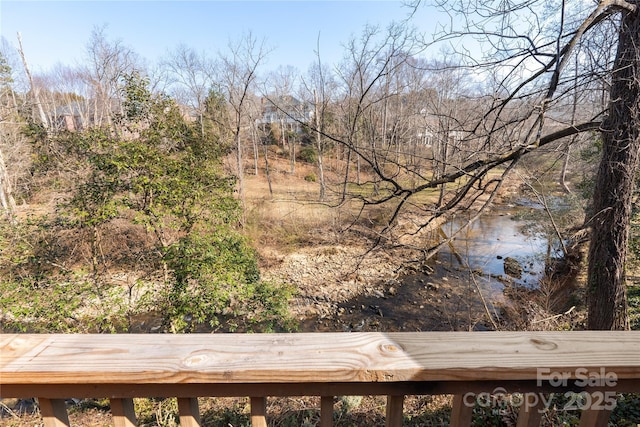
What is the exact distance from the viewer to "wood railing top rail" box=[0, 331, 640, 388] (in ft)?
1.94

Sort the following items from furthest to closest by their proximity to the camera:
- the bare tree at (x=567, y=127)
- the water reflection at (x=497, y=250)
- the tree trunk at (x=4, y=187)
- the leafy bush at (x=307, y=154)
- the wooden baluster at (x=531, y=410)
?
the leafy bush at (x=307, y=154) < the water reflection at (x=497, y=250) < the tree trunk at (x=4, y=187) < the bare tree at (x=567, y=127) < the wooden baluster at (x=531, y=410)

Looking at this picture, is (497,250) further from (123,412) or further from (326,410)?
(123,412)

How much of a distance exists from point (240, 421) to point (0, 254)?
12.2 feet

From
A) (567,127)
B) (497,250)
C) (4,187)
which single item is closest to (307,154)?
(497,250)

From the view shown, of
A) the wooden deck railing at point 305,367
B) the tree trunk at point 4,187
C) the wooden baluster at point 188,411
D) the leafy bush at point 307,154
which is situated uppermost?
the leafy bush at point 307,154

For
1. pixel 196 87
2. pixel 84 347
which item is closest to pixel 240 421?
pixel 84 347

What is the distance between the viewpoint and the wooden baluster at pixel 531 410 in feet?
2.28

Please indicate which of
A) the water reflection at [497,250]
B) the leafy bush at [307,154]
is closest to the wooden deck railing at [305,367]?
the water reflection at [497,250]

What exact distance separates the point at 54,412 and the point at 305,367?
58 centimetres

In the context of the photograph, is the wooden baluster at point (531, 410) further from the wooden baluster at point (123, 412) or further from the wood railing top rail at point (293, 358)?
the wooden baluster at point (123, 412)

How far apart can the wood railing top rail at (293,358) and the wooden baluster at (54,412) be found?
0.28ft

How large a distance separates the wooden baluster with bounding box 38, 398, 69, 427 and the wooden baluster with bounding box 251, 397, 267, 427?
0.41 metres

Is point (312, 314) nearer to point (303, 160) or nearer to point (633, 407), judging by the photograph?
point (633, 407)

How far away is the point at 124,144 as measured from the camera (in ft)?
14.2
